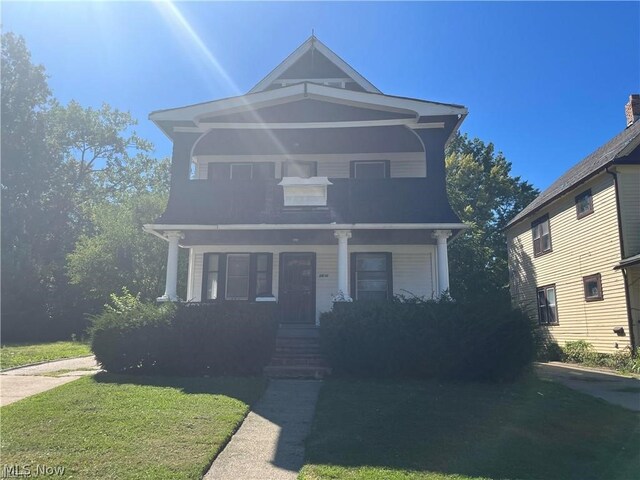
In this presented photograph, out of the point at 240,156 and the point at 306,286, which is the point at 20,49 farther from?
the point at 306,286

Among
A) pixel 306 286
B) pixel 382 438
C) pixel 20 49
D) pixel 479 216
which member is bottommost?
pixel 382 438

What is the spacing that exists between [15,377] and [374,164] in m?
10.2

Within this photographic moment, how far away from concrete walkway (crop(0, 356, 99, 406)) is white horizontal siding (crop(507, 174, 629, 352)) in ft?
36.4

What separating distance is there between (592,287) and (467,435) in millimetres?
12548

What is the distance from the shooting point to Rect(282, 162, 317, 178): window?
1365cm

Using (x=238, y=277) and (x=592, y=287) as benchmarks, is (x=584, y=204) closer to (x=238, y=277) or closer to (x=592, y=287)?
(x=592, y=287)

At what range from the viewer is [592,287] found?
15750mm

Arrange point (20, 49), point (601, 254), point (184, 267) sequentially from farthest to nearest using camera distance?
point (20, 49), point (184, 267), point (601, 254)

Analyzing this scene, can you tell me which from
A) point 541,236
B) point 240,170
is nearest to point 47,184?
point 240,170

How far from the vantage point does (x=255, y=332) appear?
9.30 metres

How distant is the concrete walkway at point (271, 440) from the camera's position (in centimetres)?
465

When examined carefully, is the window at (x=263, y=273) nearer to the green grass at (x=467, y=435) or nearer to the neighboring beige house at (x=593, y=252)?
the green grass at (x=467, y=435)

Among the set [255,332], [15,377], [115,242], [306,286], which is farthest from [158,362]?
[115,242]

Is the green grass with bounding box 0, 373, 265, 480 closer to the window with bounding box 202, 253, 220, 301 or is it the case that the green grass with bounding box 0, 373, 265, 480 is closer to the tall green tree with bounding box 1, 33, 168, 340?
the window with bounding box 202, 253, 220, 301
